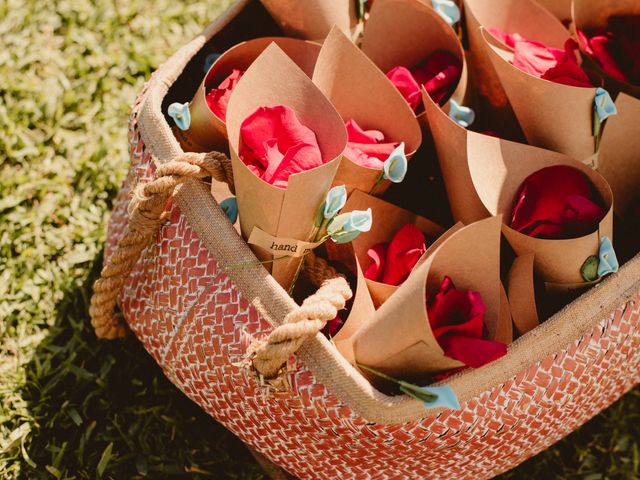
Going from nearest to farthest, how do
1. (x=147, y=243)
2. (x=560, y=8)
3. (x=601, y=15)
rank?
(x=147, y=243), (x=601, y=15), (x=560, y=8)

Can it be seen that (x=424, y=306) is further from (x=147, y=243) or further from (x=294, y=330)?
(x=147, y=243)

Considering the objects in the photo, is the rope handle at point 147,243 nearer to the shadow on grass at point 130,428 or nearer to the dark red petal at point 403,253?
the dark red petal at point 403,253

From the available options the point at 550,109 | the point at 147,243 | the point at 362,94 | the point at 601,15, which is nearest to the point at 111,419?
the point at 147,243

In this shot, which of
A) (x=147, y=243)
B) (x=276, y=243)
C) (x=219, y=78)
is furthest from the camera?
(x=219, y=78)

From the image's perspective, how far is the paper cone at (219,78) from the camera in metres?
1.19

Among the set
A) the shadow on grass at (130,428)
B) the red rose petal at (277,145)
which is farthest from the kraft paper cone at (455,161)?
the shadow on grass at (130,428)

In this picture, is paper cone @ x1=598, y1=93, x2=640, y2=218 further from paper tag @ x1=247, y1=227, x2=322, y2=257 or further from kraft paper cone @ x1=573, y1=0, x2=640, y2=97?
paper tag @ x1=247, y1=227, x2=322, y2=257

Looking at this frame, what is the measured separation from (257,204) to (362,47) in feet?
1.68

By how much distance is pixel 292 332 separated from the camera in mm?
951

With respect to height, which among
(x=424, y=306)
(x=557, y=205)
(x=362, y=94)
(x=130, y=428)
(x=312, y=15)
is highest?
(x=312, y=15)

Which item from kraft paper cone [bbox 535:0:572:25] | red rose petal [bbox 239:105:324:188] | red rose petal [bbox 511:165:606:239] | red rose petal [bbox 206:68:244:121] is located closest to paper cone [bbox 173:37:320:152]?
red rose petal [bbox 206:68:244:121]

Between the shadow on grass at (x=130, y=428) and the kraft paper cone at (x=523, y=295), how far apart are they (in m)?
0.51

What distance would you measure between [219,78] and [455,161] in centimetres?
45

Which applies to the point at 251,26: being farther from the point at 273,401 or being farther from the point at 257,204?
the point at 273,401
